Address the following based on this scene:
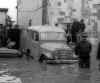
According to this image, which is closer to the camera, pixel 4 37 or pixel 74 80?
pixel 74 80

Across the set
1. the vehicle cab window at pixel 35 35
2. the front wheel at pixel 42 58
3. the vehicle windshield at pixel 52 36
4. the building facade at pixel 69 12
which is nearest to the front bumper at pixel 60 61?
the front wheel at pixel 42 58

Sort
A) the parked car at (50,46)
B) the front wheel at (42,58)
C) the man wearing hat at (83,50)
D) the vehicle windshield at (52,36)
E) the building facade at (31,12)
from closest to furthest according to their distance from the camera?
the man wearing hat at (83,50) → the parked car at (50,46) → the front wheel at (42,58) → the vehicle windshield at (52,36) → the building facade at (31,12)

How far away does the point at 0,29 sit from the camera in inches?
1978

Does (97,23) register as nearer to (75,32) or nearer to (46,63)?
(75,32)

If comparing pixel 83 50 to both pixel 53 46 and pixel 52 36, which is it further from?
pixel 52 36

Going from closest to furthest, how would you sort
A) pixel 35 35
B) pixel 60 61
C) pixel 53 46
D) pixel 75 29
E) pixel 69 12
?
pixel 60 61 → pixel 53 46 → pixel 35 35 → pixel 75 29 → pixel 69 12

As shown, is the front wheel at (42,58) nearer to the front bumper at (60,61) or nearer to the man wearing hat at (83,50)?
the front bumper at (60,61)

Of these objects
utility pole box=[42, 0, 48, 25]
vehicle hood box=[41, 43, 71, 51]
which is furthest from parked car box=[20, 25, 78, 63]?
utility pole box=[42, 0, 48, 25]

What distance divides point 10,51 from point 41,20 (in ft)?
28.5

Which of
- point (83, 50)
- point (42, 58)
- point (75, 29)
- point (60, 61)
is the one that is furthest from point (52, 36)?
point (83, 50)

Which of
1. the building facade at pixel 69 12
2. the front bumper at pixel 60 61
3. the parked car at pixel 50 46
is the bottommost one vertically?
the front bumper at pixel 60 61

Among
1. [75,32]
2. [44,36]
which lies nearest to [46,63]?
[44,36]

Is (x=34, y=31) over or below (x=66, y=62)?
over

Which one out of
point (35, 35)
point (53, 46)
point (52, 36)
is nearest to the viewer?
point (53, 46)
